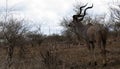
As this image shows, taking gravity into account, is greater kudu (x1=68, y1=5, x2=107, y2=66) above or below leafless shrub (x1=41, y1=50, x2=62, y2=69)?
above

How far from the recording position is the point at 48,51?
1202 centimetres

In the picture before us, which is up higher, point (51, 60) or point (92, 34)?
point (92, 34)

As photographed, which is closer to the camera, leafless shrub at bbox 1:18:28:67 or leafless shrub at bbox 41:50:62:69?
leafless shrub at bbox 41:50:62:69

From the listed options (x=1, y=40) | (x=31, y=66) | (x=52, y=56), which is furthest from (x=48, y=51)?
(x=1, y=40)

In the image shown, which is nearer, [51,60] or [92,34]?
[51,60]

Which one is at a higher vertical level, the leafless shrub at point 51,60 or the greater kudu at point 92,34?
the greater kudu at point 92,34

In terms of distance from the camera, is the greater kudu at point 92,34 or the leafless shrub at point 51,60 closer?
the leafless shrub at point 51,60

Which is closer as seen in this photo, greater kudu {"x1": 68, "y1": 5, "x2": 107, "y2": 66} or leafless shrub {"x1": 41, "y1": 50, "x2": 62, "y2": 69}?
leafless shrub {"x1": 41, "y1": 50, "x2": 62, "y2": 69}

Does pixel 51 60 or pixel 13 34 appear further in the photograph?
pixel 13 34

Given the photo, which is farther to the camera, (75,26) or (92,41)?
(75,26)

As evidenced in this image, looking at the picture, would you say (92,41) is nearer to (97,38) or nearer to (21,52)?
(97,38)

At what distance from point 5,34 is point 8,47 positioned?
4.85ft

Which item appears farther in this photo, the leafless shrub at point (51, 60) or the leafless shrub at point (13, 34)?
the leafless shrub at point (13, 34)

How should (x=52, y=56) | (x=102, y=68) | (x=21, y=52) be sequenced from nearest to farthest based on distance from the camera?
(x=52, y=56) → (x=102, y=68) → (x=21, y=52)
